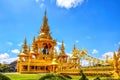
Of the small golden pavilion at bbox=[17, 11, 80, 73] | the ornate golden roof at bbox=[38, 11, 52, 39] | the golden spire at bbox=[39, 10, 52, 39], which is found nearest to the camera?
the small golden pavilion at bbox=[17, 11, 80, 73]

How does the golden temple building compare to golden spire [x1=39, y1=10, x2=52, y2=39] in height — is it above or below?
below

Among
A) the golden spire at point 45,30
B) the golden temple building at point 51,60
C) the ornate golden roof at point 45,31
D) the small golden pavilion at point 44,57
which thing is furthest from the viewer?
the golden spire at point 45,30

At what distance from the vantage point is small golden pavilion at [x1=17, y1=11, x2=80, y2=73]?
36.2m

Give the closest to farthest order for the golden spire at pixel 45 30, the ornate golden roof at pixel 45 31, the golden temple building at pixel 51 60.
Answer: the golden temple building at pixel 51 60 < the ornate golden roof at pixel 45 31 < the golden spire at pixel 45 30

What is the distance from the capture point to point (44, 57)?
41.3m

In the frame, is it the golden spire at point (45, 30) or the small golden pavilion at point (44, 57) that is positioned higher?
the golden spire at point (45, 30)

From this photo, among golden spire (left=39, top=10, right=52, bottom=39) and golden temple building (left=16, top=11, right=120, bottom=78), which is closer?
golden temple building (left=16, top=11, right=120, bottom=78)

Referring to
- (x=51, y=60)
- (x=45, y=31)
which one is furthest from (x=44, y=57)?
(x=45, y=31)

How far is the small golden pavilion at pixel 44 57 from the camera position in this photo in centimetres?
3619

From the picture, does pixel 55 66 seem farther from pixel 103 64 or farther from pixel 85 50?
pixel 103 64

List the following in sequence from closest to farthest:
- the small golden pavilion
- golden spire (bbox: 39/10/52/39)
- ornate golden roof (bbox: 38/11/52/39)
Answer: the small golden pavilion < ornate golden roof (bbox: 38/11/52/39) < golden spire (bbox: 39/10/52/39)

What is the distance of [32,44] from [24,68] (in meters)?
6.89

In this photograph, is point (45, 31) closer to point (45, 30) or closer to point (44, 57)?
point (45, 30)

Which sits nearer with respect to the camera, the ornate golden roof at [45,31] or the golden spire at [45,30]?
the ornate golden roof at [45,31]
